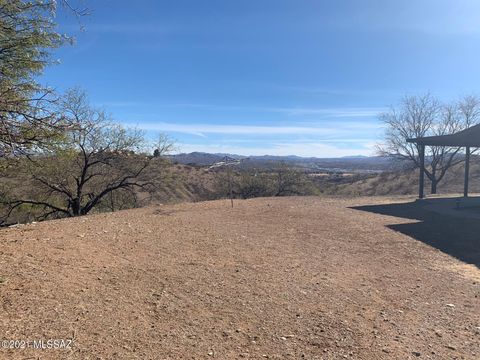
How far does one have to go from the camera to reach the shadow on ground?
786cm

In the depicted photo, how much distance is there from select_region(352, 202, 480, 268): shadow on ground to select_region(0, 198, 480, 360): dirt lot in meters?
0.11

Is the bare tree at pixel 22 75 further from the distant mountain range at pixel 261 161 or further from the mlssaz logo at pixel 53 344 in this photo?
the distant mountain range at pixel 261 161

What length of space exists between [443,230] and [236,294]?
7.51m

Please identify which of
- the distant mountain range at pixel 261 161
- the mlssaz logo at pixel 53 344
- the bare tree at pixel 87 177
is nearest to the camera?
the mlssaz logo at pixel 53 344

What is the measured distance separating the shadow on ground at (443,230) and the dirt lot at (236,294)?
106 millimetres

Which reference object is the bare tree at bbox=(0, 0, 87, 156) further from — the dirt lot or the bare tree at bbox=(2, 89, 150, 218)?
the bare tree at bbox=(2, 89, 150, 218)

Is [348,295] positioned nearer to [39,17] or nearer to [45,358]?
[45,358]

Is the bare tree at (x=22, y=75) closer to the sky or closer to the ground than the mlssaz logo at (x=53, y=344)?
closer to the sky

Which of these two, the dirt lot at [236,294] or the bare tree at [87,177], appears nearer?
the dirt lot at [236,294]

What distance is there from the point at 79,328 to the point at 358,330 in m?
2.72

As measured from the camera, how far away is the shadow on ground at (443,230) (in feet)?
25.8

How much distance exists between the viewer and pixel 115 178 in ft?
66.1

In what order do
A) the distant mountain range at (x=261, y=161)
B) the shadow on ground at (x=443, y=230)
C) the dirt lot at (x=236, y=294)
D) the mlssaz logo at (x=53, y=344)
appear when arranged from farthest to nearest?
the distant mountain range at (x=261, y=161) → the shadow on ground at (x=443, y=230) → the dirt lot at (x=236, y=294) → the mlssaz logo at (x=53, y=344)

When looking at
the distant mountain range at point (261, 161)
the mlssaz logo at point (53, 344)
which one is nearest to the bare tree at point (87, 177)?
the distant mountain range at point (261, 161)
